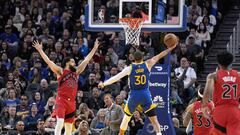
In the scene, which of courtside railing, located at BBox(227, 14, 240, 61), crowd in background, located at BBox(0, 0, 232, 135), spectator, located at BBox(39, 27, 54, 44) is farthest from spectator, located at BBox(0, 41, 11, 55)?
courtside railing, located at BBox(227, 14, 240, 61)

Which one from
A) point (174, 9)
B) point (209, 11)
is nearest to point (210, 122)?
point (174, 9)

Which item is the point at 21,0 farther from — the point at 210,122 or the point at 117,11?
the point at 210,122

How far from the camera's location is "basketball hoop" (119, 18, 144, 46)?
62.1ft

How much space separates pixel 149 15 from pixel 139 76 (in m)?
3.42

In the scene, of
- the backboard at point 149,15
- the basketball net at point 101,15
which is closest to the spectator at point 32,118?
the backboard at point 149,15

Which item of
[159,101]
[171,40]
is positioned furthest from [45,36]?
[171,40]

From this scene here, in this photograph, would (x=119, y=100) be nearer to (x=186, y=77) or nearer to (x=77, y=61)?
(x=186, y=77)

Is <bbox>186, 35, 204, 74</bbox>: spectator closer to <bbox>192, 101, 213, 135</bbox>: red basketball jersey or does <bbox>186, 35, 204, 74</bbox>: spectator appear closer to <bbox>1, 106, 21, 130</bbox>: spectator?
<bbox>1, 106, 21, 130</bbox>: spectator

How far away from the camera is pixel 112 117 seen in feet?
64.6

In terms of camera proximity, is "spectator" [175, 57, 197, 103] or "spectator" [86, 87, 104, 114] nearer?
"spectator" [86, 87, 104, 114]

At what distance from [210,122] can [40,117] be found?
25.2 ft

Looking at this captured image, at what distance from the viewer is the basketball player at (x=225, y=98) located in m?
13.0

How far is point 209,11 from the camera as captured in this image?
86.7 ft

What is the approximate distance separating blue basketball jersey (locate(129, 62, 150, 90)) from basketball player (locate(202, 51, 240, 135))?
11.7ft
